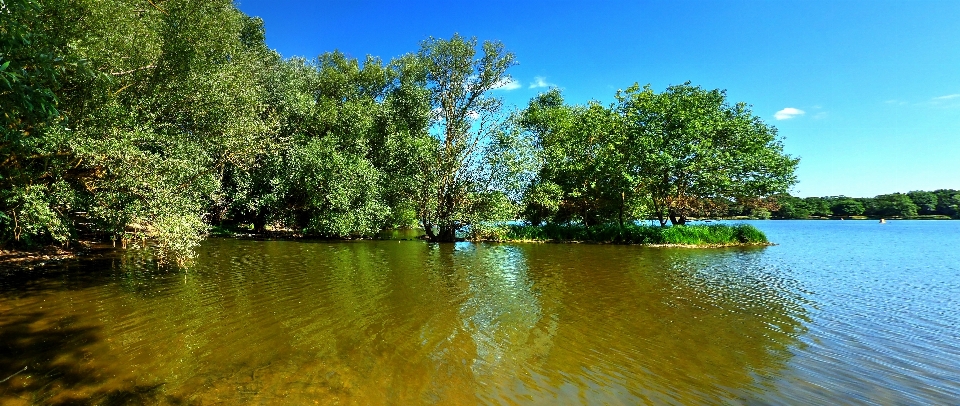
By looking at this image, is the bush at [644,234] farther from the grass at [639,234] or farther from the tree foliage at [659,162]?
the tree foliage at [659,162]

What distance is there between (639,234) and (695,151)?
8.20m

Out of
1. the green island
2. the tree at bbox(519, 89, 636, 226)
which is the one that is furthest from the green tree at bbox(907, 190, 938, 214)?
the tree at bbox(519, 89, 636, 226)

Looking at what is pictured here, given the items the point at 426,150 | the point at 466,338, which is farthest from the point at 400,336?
the point at 426,150

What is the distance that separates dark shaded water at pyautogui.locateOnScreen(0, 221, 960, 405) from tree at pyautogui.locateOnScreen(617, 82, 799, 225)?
19062 mm

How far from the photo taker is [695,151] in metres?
35.4

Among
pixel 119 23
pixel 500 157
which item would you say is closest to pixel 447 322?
pixel 119 23

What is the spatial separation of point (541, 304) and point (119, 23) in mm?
18179

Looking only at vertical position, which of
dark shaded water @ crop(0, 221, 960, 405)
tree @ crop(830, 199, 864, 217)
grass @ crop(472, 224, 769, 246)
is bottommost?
dark shaded water @ crop(0, 221, 960, 405)

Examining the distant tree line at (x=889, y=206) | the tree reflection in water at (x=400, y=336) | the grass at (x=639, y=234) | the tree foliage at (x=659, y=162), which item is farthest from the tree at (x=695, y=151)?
the distant tree line at (x=889, y=206)

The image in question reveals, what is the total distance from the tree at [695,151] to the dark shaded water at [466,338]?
19.1 metres

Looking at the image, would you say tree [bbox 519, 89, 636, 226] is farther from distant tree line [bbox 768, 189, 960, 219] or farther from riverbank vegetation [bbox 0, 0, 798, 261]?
distant tree line [bbox 768, 189, 960, 219]

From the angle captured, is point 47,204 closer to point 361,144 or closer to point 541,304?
point 541,304

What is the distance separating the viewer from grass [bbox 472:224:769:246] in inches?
1371

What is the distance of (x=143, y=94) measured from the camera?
61.2 feet
